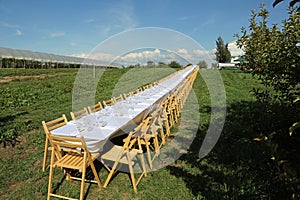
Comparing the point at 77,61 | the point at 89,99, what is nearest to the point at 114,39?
the point at 89,99

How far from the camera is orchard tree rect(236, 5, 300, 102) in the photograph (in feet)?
8.16

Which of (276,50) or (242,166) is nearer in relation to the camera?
(276,50)

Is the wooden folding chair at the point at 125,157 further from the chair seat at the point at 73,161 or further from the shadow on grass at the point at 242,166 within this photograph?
the shadow on grass at the point at 242,166

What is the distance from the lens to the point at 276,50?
8.96 feet

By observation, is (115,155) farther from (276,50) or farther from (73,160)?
(276,50)

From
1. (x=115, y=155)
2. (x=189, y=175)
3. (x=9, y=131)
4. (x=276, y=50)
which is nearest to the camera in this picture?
(x=276, y=50)

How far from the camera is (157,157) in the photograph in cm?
400

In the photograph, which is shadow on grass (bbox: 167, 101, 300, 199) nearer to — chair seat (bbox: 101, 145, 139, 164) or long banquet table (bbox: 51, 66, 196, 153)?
chair seat (bbox: 101, 145, 139, 164)

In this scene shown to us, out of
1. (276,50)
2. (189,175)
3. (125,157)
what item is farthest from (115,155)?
(276,50)

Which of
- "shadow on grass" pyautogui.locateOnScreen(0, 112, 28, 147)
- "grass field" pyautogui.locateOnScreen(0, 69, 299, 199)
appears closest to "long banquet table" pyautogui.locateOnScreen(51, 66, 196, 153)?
"grass field" pyautogui.locateOnScreen(0, 69, 299, 199)

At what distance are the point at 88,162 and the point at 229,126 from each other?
3.86 metres

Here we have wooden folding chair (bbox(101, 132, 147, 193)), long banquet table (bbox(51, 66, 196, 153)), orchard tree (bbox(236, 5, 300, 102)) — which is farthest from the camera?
wooden folding chair (bbox(101, 132, 147, 193))

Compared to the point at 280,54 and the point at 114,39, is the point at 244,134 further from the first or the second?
the point at 114,39

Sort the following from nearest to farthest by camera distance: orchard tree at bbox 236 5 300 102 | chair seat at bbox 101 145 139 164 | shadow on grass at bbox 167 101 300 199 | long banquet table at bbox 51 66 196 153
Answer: orchard tree at bbox 236 5 300 102 → shadow on grass at bbox 167 101 300 199 → long banquet table at bbox 51 66 196 153 → chair seat at bbox 101 145 139 164
